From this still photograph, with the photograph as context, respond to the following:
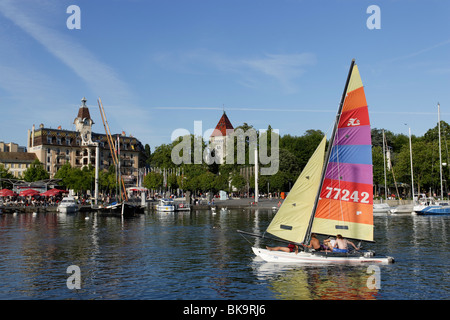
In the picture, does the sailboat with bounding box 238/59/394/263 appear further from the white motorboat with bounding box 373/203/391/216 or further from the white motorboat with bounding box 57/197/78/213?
the white motorboat with bounding box 57/197/78/213

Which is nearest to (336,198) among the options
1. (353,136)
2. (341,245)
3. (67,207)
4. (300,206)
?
(300,206)

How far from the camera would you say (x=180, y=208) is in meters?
97.7

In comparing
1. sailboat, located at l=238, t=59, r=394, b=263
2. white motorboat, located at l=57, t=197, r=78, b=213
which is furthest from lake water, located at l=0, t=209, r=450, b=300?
white motorboat, located at l=57, t=197, r=78, b=213

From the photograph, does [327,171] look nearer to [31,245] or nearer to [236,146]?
[31,245]

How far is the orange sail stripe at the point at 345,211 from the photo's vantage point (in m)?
28.4

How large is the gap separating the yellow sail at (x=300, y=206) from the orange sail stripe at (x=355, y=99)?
2573mm

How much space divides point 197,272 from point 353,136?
13.2m

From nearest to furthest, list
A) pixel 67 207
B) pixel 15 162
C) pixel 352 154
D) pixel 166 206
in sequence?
1. pixel 352 154
2. pixel 67 207
3. pixel 166 206
4. pixel 15 162

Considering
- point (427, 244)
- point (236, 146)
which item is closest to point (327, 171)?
point (427, 244)

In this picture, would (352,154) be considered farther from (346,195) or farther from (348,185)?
(346,195)

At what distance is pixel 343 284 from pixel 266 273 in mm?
5039

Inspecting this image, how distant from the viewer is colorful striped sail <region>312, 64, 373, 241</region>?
28125mm

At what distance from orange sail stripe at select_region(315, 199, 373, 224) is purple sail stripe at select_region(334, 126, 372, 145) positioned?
12.6ft

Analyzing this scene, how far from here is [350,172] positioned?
28.5 metres
